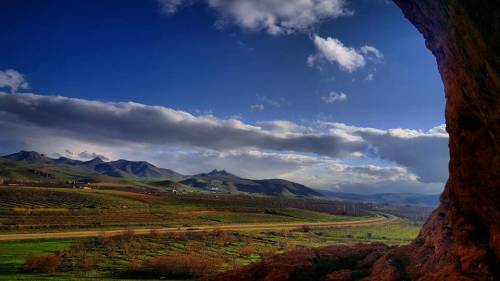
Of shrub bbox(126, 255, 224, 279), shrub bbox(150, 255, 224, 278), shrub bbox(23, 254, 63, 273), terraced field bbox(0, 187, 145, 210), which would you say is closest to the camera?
shrub bbox(23, 254, 63, 273)

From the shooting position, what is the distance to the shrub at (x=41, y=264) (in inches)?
1766

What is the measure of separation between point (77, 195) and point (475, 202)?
132357 millimetres

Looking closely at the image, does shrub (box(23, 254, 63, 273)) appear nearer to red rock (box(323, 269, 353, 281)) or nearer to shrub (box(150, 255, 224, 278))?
shrub (box(150, 255, 224, 278))

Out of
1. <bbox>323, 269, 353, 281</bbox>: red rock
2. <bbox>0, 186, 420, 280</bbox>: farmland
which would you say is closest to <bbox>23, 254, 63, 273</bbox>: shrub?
<bbox>0, 186, 420, 280</bbox>: farmland

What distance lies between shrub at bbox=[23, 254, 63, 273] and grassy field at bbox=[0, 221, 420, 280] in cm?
63

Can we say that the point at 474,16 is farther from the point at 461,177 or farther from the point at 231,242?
the point at 231,242

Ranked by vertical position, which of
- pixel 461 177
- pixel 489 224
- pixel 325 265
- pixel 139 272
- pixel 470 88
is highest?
pixel 470 88

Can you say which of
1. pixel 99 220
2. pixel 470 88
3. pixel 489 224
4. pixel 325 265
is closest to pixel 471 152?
pixel 489 224

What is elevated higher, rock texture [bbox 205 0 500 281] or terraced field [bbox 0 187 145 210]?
rock texture [bbox 205 0 500 281]

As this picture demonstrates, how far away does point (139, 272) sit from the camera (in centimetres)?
4778

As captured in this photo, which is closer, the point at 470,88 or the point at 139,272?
the point at 470,88

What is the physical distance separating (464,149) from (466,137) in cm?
58

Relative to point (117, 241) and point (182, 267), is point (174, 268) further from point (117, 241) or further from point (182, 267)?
point (117, 241)

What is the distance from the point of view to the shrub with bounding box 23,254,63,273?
4487cm
